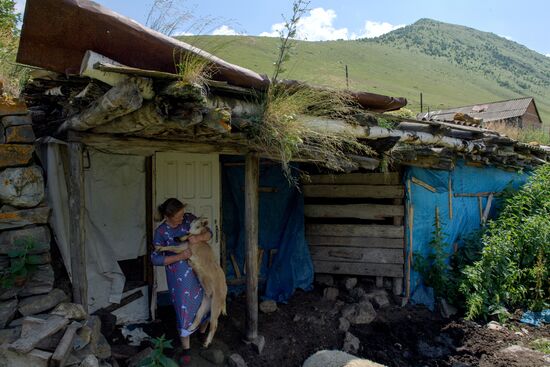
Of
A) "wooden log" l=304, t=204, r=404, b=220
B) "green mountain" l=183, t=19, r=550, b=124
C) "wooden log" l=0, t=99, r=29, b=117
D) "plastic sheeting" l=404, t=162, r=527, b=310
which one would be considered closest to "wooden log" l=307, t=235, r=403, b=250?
"plastic sheeting" l=404, t=162, r=527, b=310

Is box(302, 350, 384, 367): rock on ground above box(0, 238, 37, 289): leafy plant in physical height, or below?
below

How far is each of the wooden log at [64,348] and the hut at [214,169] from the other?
503mm

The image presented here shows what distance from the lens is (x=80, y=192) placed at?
13.0 feet

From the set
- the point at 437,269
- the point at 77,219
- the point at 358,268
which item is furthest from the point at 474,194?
the point at 77,219

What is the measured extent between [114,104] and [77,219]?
1467 millimetres

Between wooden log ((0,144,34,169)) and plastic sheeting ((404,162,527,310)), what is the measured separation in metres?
Result: 5.62

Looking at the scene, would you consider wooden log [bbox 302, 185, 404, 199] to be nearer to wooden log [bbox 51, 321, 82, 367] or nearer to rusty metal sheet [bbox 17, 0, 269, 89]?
rusty metal sheet [bbox 17, 0, 269, 89]

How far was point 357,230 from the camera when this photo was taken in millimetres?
7500

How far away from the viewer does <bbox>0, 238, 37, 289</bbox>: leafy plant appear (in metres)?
3.65

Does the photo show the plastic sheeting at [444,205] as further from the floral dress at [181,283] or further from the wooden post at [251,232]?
the floral dress at [181,283]

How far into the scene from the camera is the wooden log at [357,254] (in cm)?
732

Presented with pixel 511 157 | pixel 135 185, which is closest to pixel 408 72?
pixel 511 157

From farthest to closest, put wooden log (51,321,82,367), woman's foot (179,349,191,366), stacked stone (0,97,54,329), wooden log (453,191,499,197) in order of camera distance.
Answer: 1. wooden log (453,191,499,197)
2. woman's foot (179,349,191,366)
3. stacked stone (0,97,54,329)
4. wooden log (51,321,82,367)

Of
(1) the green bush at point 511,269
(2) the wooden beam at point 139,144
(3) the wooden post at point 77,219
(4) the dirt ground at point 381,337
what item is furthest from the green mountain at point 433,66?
(1) the green bush at point 511,269
